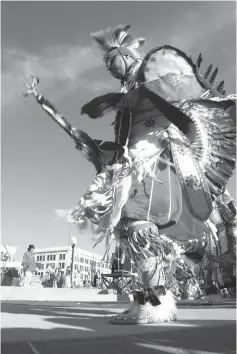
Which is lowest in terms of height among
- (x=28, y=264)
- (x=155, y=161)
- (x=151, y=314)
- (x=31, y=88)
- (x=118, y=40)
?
(x=28, y=264)

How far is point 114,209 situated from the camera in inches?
104

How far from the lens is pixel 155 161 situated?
3020mm

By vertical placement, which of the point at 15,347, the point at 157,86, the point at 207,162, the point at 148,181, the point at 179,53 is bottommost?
the point at 15,347

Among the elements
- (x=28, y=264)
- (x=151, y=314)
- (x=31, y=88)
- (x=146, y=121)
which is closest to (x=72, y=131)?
(x=31, y=88)

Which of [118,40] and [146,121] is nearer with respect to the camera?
[146,121]

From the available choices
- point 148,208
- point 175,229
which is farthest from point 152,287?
point 175,229

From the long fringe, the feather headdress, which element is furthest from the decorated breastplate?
the long fringe

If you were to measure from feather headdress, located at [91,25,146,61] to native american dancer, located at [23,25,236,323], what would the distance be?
1.1 inches

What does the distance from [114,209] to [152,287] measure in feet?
2.30

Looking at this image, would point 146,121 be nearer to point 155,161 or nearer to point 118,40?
point 155,161

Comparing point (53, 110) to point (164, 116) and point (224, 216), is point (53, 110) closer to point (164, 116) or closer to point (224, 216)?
point (164, 116)

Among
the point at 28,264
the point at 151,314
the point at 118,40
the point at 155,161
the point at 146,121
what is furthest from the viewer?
the point at 28,264

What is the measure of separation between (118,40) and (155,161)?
1.60m

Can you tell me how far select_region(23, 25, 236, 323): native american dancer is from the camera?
8.61ft
